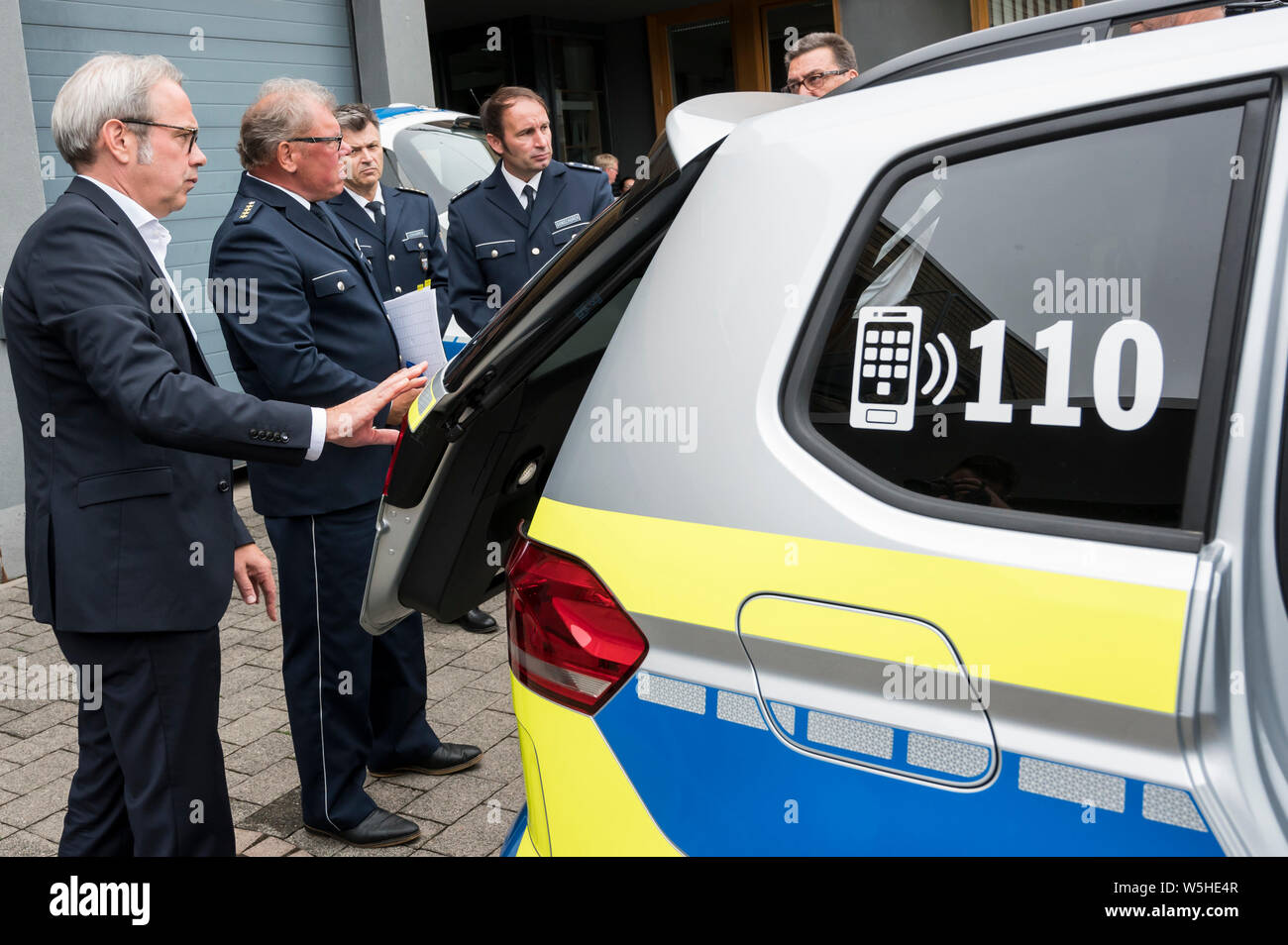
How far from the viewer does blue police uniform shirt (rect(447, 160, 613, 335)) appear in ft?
15.4

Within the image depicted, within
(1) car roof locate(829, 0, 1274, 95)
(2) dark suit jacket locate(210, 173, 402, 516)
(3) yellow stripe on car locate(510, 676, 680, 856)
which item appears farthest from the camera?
(2) dark suit jacket locate(210, 173, 402, 516)

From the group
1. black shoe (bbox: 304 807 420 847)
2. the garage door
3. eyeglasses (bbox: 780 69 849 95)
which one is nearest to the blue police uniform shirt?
eyeglasses (bbox: 780 69 849 95)

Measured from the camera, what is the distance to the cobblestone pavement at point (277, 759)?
10.5ft

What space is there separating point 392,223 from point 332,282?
1372 mm

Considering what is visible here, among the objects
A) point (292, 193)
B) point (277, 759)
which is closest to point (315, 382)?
point (292, 193)

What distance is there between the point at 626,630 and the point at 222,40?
7691 millimetres

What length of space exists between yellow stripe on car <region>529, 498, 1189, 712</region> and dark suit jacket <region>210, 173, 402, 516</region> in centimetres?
158

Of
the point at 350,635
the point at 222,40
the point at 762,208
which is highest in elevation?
the point at 222,40

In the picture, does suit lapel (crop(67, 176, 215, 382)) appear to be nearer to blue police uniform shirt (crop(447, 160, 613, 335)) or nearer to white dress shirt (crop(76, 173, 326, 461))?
white dress shirt (crop(76, 173, 326, 461))

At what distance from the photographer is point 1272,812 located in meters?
1.22

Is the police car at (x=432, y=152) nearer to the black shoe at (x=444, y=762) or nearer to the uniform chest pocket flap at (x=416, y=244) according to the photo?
the uniform chest pocket flap at (x=416, y=244)

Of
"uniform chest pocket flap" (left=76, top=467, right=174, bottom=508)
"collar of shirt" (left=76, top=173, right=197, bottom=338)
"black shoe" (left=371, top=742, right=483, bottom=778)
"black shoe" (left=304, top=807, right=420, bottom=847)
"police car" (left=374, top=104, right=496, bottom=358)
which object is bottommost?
"black shoe" (left=304, top=807, right=420, bottom=847)

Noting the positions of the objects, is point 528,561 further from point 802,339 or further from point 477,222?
point 477,222
